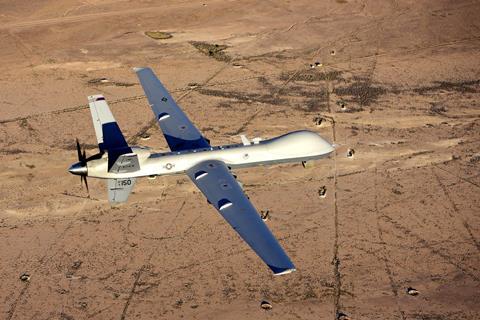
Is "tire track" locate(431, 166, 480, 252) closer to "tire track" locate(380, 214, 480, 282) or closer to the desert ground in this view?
the desert ground

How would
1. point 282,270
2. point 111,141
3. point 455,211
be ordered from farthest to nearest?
1. point 455,211
2. point 111,141
3. point 282,270

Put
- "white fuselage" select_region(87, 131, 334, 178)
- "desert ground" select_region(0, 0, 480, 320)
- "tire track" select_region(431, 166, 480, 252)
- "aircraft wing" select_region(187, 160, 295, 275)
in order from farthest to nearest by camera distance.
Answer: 1. "white fuselage" select_region(87, 131, 334, 178)
2. "tire track" select_region(431, 166, 480, 252)
3. "desert ground" select_region(0, 0, 480, 320)
4. "aircraft wing" select_region(187, 160, 295, 275)

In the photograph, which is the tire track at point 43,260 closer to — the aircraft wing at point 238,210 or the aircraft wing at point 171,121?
the aircraft wing at point 171,121

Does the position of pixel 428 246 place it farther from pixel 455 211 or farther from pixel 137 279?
pixel 137 279

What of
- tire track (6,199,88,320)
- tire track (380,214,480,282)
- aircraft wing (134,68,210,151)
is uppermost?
aircraft wing (134,68,210,151)

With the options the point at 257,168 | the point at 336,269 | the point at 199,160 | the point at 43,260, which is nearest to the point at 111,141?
the point at 199,160

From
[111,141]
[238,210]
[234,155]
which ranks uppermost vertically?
[111,141]

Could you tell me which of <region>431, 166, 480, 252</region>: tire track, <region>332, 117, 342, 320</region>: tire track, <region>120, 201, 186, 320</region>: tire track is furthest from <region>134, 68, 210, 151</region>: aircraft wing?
<region>431, 166, 480, 252</region>: tire track
